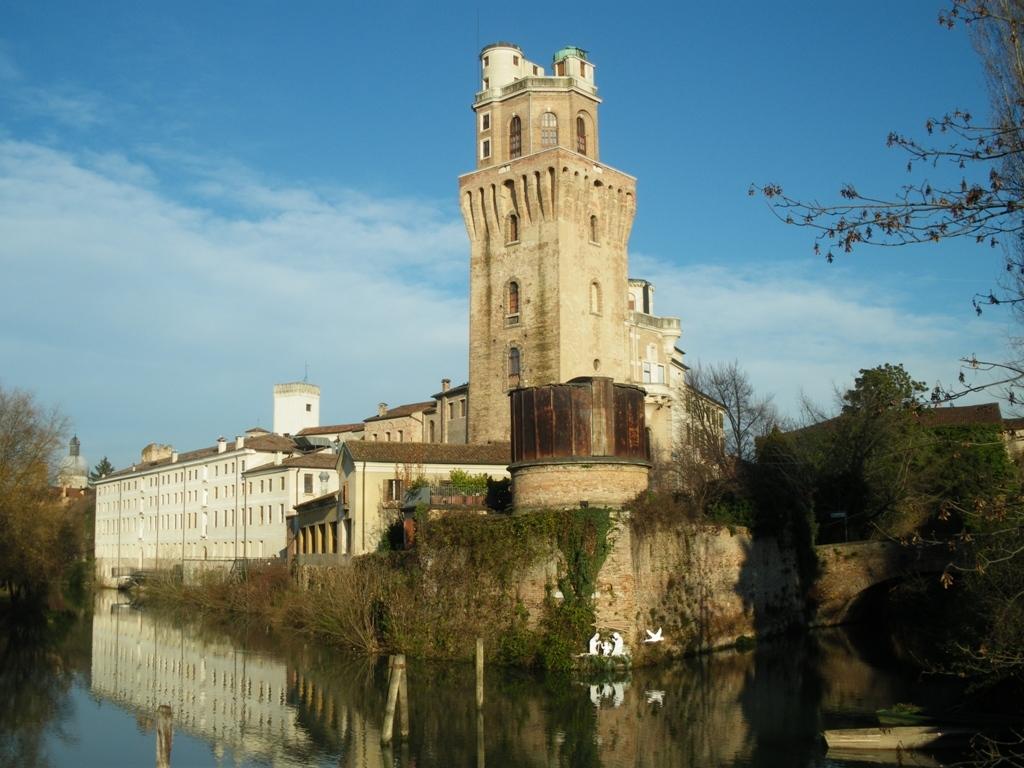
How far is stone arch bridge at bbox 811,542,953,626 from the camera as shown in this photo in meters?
33.6

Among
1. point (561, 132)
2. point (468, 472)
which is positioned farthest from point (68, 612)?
point (561, 132)

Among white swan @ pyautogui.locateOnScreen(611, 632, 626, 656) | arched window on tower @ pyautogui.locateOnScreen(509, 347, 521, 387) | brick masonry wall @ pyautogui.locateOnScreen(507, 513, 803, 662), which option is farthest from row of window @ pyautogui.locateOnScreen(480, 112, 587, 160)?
white swan @ pyautogui.locateOnScreen(611, 632, 626, 656)

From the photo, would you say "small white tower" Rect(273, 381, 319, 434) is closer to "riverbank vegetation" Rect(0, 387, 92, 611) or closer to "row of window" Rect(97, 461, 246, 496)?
"row of window" Rect(97, 461, 246, 496)

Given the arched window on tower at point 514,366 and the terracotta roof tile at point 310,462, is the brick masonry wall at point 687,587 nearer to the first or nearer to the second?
the arched window on tower at point 514,366

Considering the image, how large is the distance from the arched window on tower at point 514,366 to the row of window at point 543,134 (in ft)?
32.0

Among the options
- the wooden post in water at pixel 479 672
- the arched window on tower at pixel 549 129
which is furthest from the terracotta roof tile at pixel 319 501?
the wooden post in water at pixel 479 672

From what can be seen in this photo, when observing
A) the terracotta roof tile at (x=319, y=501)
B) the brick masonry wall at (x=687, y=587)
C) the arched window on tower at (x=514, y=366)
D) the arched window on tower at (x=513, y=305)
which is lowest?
the brick masonry wall at (x=687, y=587)

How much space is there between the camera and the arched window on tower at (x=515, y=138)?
5106cm

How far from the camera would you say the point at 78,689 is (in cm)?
2847

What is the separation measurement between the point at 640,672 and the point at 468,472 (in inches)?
643

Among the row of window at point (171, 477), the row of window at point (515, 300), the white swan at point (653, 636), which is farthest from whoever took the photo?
the row of window at point (171, 477)

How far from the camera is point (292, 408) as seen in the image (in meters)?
83.8

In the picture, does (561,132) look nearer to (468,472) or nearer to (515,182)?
(515,182)

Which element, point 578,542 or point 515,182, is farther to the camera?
point 515,182
